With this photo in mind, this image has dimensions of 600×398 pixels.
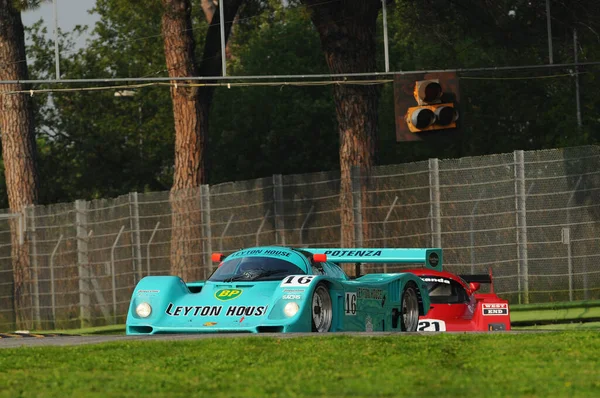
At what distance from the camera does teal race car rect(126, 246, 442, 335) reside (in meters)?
14.0

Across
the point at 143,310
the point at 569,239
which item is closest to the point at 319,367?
the point at 143,310

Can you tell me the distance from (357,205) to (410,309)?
490 centimetres

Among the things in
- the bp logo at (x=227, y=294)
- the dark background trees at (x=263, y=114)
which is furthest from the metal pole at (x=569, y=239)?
the dark background trees at (x=263, y=114)

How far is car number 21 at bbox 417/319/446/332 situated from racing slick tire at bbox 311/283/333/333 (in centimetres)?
263

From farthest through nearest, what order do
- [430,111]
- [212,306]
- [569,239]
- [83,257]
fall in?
1. [83,257]
2. [569,239]
3. [430,111]
4. [212,306]

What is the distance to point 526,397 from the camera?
7.75 meters

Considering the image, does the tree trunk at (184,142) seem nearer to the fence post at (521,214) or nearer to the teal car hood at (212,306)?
the fence post at (521,214)

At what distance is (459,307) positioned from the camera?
55.2ft

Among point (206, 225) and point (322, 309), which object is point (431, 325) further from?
point (206, 225)

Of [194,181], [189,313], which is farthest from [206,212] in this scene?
[189,313]

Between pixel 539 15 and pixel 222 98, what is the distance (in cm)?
2437

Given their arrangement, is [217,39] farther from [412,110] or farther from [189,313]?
[189,313]

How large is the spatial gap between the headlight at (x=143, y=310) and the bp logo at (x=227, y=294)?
76 cm

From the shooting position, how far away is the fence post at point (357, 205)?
20.9 metres
